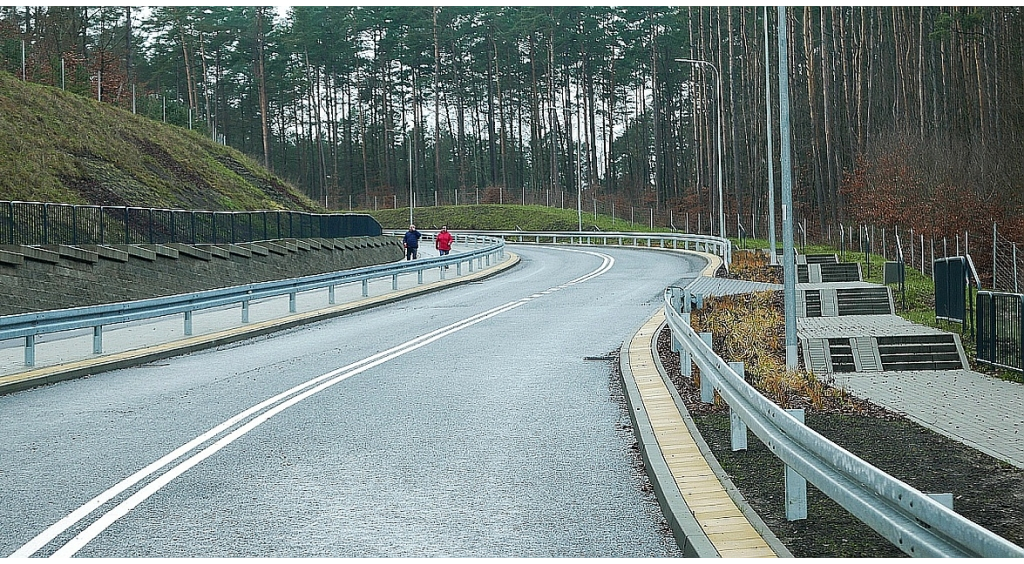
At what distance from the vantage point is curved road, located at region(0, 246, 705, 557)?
632 centimetres

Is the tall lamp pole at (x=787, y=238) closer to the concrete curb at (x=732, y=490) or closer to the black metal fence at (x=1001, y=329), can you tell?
the black metal fence at (x=1001, y=329)

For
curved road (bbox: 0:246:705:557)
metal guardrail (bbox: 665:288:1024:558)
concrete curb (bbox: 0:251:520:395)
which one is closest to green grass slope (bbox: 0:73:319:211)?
concrete curb (bbox: 0:251:520:395)

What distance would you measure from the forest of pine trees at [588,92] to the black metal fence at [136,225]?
70.6 feet

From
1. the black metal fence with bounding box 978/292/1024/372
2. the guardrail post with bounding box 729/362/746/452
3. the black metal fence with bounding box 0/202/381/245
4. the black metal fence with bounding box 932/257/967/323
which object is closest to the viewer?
the guardrail post with bounding box 729/362/746/452

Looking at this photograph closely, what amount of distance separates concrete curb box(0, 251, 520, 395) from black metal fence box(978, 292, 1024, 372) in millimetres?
12943

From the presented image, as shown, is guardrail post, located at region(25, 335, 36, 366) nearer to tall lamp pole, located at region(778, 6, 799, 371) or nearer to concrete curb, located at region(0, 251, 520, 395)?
concrete curb, located at region(0, 251, 520, 395)

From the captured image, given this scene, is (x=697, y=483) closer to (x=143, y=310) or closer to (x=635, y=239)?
(x=143, y=310)

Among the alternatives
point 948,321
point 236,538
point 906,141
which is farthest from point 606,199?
point 236,538

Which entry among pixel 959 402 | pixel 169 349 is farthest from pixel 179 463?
pixel 959 402

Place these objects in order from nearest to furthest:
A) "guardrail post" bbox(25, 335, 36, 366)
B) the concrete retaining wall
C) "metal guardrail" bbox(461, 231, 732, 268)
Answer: "guardrail post" bbox(25, 335, 36, 366), the concrete retaining wall, "metal guardrail" bbox(461, 231, 732, 268)

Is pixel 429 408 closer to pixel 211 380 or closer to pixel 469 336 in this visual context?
pixel 211 380

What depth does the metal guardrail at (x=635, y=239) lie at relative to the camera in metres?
46.5

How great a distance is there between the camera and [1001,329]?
1822 centimetres

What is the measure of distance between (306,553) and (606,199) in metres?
81.2
